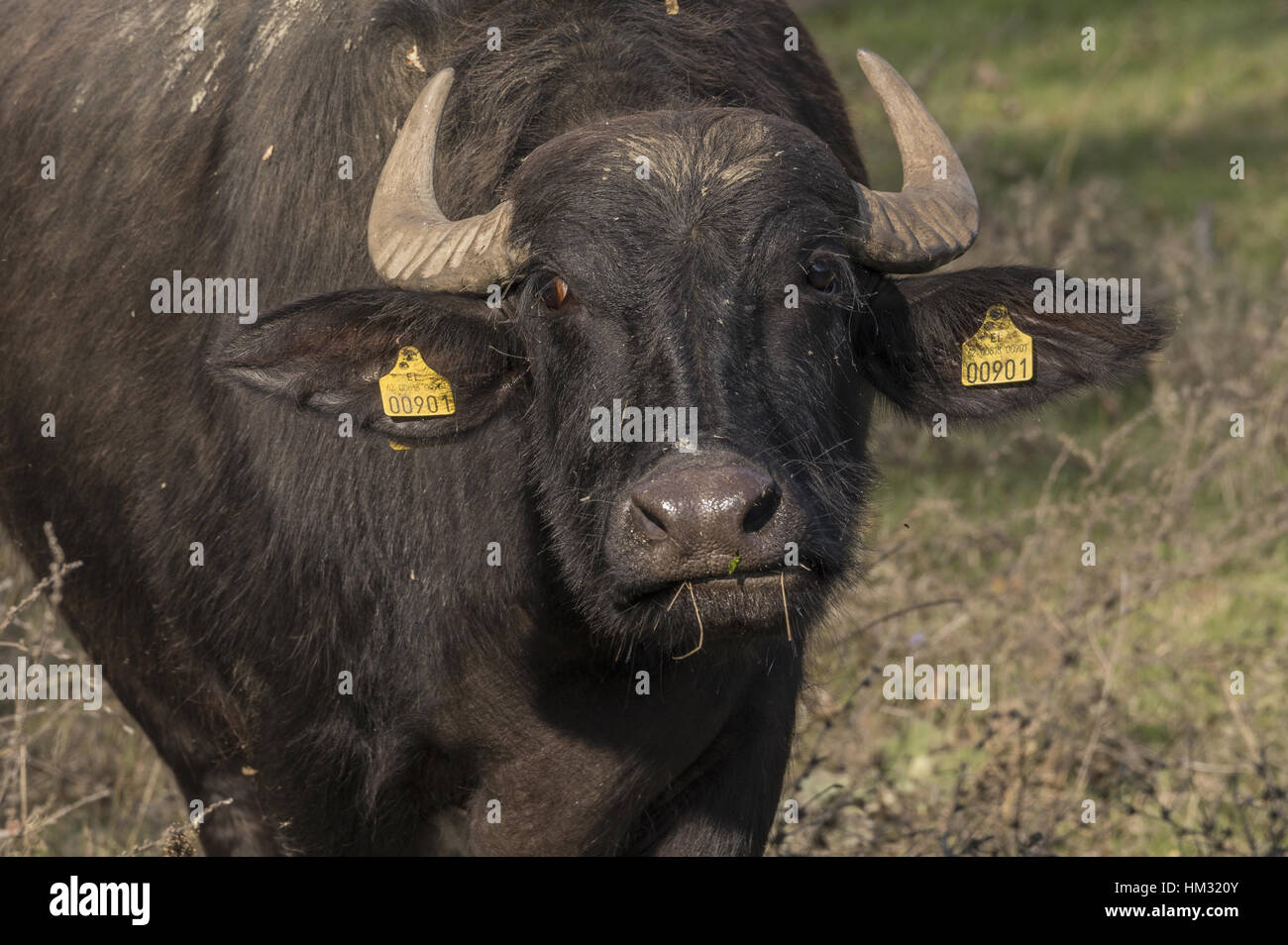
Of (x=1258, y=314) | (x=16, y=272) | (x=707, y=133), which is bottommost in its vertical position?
(x=1258, y=314)

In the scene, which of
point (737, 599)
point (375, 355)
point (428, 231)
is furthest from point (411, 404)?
point (737, 599)

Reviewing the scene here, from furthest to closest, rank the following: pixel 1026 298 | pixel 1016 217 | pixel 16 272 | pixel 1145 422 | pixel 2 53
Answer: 1. pixel 1016 217
2. pixel 1145 422
3. pixel 2 53
4. pixel 16 272
5. pixel 1026 298

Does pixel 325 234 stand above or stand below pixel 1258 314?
above

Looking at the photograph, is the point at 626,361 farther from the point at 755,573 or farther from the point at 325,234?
the point at 325,234

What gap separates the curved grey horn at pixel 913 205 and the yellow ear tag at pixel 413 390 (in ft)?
3.08

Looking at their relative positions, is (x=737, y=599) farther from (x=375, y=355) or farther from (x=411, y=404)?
(x=375, y=355)

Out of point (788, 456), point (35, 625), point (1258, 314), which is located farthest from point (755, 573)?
point (1258, 314)

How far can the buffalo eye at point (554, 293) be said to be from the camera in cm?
356

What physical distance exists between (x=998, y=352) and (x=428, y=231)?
51.2 inches

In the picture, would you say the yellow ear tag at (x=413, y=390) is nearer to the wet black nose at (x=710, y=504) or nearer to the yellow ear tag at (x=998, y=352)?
the wet black nose at (x=710, y=504)

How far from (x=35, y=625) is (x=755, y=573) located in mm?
3702
